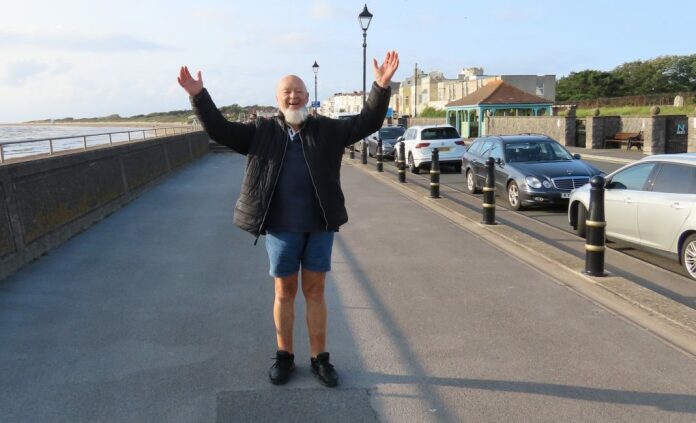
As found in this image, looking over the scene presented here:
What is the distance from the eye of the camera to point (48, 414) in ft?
12.0

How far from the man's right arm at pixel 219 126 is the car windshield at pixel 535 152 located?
10251mm

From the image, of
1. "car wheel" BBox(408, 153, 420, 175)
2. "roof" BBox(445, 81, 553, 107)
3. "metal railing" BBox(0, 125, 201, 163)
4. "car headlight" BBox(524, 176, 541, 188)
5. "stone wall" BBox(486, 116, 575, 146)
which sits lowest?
"car wheel" BBox(408, 153, 420, 175)

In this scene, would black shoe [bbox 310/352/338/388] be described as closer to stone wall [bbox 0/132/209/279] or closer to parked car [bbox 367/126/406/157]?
stone wall [bbox 0/132/209/279]

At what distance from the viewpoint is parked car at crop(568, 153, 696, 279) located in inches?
280

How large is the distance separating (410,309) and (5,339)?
10.7 feet

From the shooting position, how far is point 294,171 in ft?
12.8

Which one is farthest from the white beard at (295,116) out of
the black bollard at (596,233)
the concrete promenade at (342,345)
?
the black bollard at (596,233)

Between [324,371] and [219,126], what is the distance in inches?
64.8

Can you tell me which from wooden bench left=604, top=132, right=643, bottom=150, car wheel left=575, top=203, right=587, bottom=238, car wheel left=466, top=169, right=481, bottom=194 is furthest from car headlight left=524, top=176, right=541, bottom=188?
wooden bench left=604, top=132, right=643, bottom=150

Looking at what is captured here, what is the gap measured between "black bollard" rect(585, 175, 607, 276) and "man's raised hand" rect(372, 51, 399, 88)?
11.5 ft

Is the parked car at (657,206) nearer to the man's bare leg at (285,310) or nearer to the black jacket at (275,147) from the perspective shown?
the black jacket at (275,147)

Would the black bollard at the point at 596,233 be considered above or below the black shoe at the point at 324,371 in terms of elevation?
above

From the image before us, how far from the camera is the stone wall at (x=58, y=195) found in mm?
7105

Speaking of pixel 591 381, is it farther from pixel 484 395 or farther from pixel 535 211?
pixel 535 211
